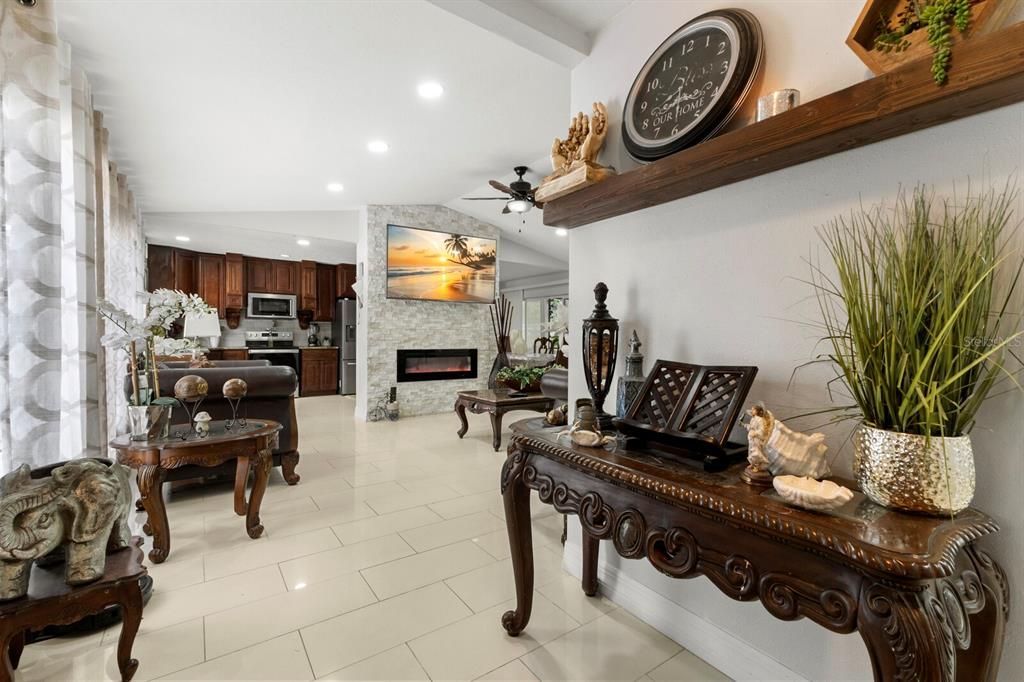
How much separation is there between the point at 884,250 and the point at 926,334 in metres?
0.27

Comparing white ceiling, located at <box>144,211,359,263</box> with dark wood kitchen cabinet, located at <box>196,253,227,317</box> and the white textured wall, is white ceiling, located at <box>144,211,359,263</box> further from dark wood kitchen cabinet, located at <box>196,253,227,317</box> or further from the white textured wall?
the white textured wall

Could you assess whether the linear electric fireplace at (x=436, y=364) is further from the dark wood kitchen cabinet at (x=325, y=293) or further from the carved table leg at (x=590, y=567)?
the carved table leg at (x=590, y=567)

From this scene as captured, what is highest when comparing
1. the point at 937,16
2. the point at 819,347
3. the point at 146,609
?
the point at 937,16

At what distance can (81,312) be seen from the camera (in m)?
2.22

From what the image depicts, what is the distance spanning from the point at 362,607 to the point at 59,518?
41.9 inches

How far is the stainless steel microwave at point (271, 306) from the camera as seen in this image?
7801 mm

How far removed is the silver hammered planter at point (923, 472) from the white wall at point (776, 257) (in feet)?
0.86

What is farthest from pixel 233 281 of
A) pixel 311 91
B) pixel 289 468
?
pixel 311 91

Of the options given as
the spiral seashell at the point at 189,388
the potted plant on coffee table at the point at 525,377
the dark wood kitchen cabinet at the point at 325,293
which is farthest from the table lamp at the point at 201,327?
the spiral seashell at the point at 189,388

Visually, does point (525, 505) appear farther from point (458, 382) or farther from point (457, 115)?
point (458, 382)

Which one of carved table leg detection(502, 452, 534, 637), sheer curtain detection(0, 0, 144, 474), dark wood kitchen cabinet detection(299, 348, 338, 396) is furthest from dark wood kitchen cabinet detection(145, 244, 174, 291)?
carved table leg detection(502, 452, 534, 637)

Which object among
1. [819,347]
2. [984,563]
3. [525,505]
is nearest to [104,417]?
[525,505]

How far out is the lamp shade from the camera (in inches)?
260

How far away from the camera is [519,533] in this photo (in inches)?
62.6
